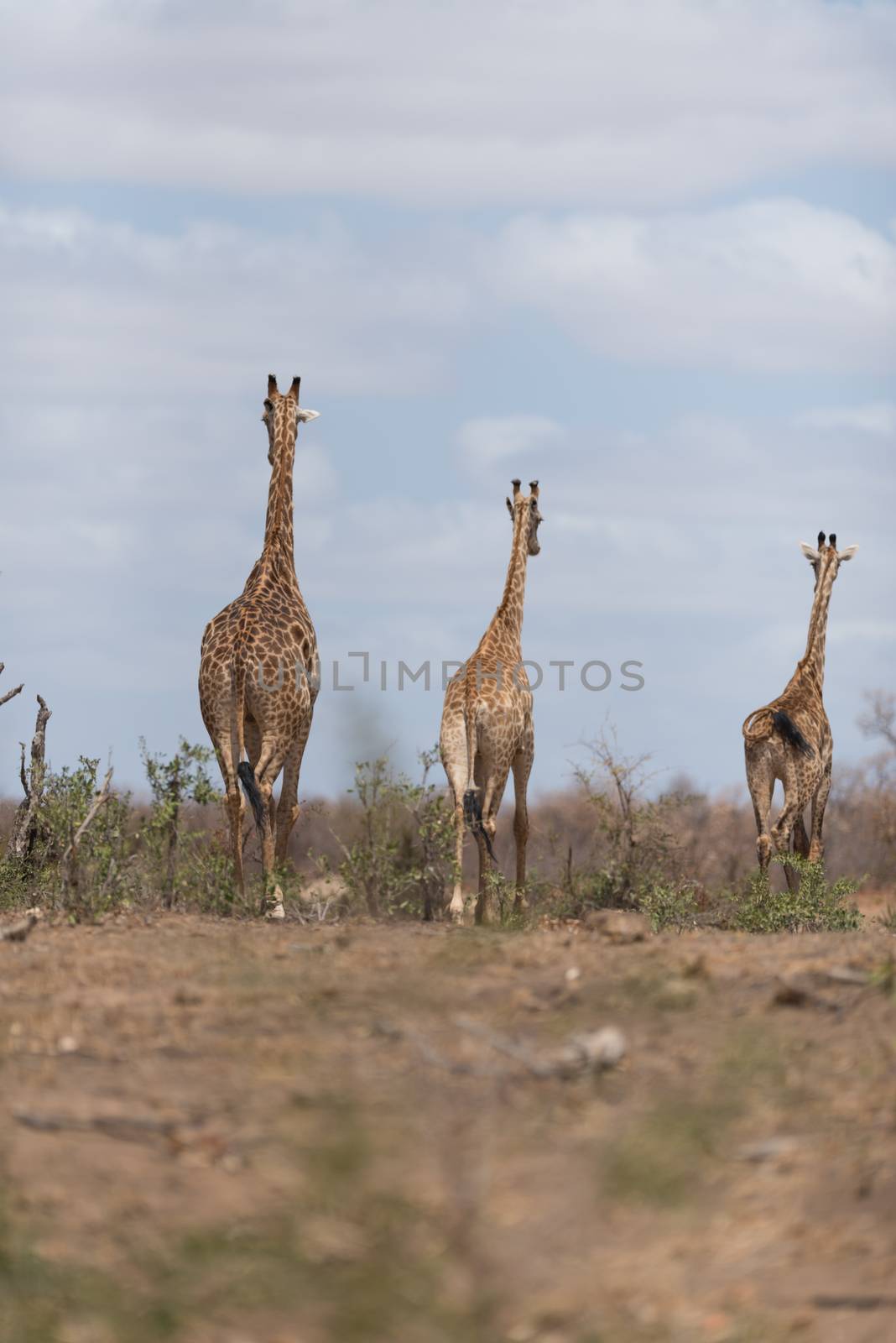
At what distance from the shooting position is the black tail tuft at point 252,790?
39.6 ft

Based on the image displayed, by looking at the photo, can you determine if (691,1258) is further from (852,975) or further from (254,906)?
(254,906)

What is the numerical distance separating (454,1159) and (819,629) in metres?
12.4

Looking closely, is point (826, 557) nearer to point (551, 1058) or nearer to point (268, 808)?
point (268, 808)

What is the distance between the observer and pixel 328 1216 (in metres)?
4.44

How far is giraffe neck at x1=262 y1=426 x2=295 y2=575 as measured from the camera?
13779mm

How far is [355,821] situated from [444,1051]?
742 cm

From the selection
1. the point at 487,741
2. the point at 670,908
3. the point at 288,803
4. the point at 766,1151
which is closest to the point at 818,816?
the point at 670,908

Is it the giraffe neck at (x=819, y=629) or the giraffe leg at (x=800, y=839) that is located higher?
the giraffe neck at (x=819, y=629)

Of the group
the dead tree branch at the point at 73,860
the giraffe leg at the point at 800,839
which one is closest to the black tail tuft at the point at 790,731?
the giraffe leg at the point at 800,839

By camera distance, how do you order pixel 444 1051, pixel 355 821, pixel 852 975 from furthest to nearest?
pixel 355 821 → pixel 852 975 → pixel 444 1051

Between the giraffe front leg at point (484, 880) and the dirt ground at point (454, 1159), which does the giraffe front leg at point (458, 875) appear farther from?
the dirt ground at point (454, 1159)

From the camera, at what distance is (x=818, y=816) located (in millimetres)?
15180

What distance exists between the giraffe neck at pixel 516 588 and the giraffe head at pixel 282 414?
2.15 meters

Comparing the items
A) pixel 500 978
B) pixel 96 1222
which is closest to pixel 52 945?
pixel 500 978
